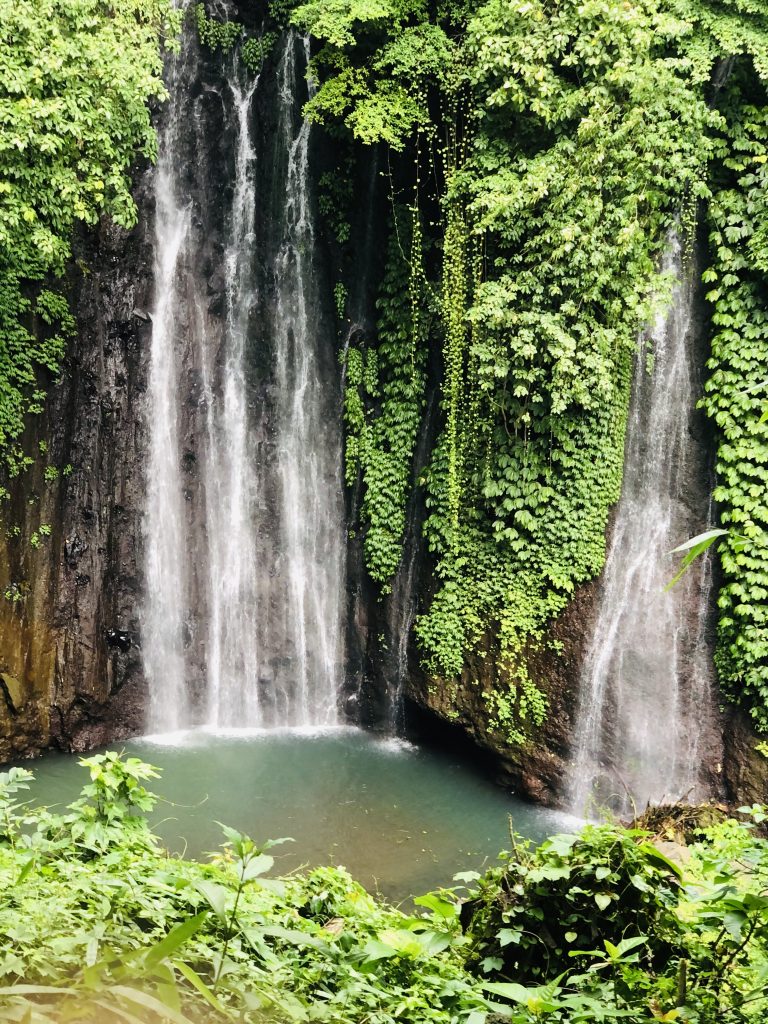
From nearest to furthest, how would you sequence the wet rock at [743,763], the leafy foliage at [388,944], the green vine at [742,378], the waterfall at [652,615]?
1. the leafy foliage at [388,944]
2. the wet rock at [743,763]
3. the green vine at [742,378]
4. the waterfall at [652,615]

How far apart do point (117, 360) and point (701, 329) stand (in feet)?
22.9

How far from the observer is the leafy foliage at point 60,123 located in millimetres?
7391

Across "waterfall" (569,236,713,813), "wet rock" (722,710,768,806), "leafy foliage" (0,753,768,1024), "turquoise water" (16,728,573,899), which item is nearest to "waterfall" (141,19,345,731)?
"turquoise water" (16,728,573,899)

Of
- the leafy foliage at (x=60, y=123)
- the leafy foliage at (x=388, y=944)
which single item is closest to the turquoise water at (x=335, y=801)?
the leafy foliage at (x=388, y=944)

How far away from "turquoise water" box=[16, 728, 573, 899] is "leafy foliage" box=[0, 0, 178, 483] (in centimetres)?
417

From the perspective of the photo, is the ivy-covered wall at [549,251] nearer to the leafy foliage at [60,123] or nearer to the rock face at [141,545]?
the rock face at [141,545]

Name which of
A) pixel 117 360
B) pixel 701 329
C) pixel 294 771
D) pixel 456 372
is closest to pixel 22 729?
pixel 294 771

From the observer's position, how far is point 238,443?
11125 mm

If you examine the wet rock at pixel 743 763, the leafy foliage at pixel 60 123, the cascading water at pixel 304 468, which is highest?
the leafy foliage at pixel 60 123

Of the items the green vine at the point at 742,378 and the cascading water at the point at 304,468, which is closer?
the green vine at the point at 742,378

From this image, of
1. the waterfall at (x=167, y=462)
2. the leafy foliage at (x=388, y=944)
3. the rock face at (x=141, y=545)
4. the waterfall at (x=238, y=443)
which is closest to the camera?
the leafy foliage at (x=388, y=944)

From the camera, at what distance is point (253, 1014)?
1.89 m

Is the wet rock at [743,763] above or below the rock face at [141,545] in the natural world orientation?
below

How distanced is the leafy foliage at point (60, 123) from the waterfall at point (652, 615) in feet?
19.4
